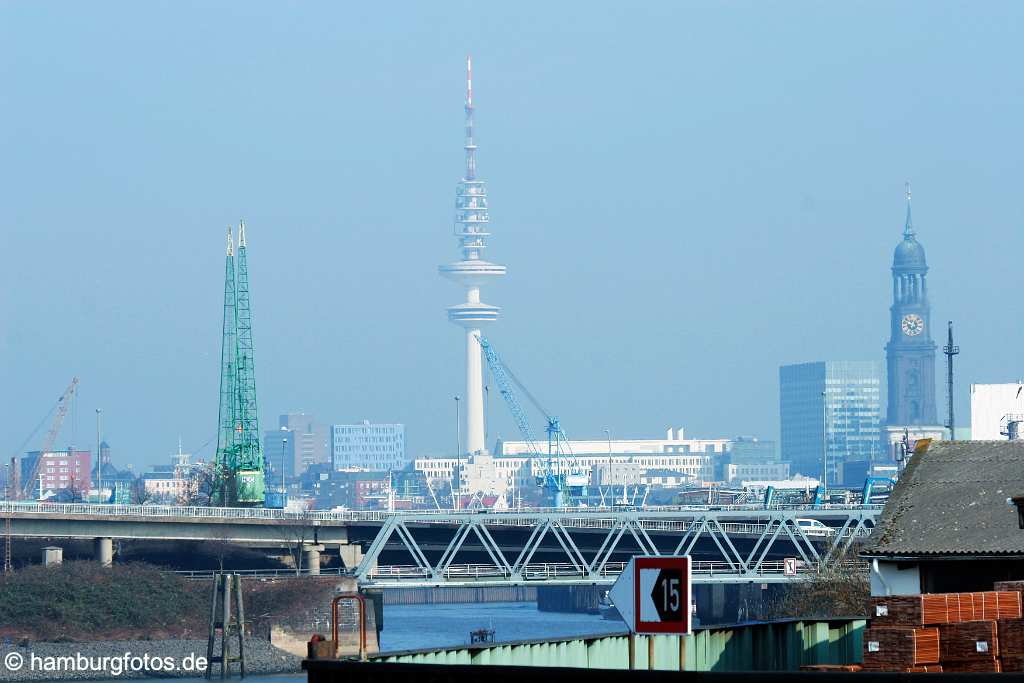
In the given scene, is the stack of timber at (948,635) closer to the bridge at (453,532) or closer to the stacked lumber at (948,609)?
the stacked lumber at (948,609)

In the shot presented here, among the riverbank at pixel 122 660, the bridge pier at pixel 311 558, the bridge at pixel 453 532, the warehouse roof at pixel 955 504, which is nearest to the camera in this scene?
the warehouse roof at pixel 955 504

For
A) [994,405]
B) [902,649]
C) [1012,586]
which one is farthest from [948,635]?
[994,405]

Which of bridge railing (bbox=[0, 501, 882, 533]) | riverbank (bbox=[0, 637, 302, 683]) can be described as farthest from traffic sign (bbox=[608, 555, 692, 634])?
bridge railing (bbox=[0, 501, 882, 533])

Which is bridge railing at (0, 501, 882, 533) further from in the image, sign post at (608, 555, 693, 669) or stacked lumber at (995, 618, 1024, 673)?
sign post at (608, 555, 693, 669)

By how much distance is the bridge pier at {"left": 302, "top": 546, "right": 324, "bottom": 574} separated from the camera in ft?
532

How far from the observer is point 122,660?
129 m

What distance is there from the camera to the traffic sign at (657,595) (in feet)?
68.4

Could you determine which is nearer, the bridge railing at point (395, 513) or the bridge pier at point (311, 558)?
the bridge railing at point (395, 513)

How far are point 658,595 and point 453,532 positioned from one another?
14760 cm

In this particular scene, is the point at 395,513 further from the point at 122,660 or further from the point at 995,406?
the point at 995,406

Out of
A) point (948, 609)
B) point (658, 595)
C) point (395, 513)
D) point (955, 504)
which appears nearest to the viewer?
point (658, 595)

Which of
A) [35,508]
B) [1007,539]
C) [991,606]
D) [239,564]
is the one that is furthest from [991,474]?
[239,564]

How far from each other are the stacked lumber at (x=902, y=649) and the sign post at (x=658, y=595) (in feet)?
Answer: 19.4

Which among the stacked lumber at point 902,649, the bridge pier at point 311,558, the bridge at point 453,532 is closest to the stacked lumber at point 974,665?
the stacked lumber at point 902,649
